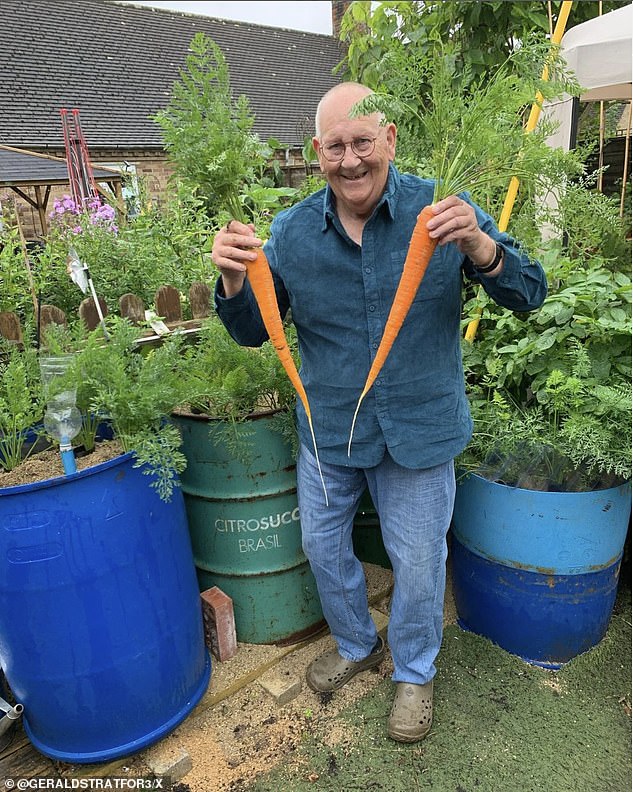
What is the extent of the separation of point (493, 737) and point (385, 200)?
1694mm

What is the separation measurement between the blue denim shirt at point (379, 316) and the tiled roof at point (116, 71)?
10.9m

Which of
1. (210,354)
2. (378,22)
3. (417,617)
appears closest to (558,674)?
(417,617)

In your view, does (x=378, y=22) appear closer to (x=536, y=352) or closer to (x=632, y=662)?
(x=536, y=352)

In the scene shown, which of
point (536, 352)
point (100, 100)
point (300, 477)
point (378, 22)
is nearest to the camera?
point (300, 477)

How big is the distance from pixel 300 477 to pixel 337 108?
3.74ft

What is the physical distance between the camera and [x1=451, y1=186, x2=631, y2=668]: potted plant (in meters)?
2.05

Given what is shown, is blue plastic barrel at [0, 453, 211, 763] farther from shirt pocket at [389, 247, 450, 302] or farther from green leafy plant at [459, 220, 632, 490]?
green leafy plant at [459, 220, 632, 490]

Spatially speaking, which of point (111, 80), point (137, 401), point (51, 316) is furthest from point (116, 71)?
point (137, 401)

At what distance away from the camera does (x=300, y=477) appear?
2.07 meters

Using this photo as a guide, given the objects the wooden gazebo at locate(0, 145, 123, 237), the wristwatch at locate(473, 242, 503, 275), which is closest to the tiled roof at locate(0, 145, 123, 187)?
the wooden gazebo at locate(0, 145, 123, 237)

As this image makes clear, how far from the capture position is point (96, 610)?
5.53 feet

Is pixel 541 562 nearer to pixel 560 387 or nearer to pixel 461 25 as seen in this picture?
pixel 560 387

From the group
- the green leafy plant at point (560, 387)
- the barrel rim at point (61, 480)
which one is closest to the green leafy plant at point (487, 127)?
the green leafy plant at point (560, 387)

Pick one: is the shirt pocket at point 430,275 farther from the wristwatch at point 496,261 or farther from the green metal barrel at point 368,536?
the green metal barrel at point 368,536
